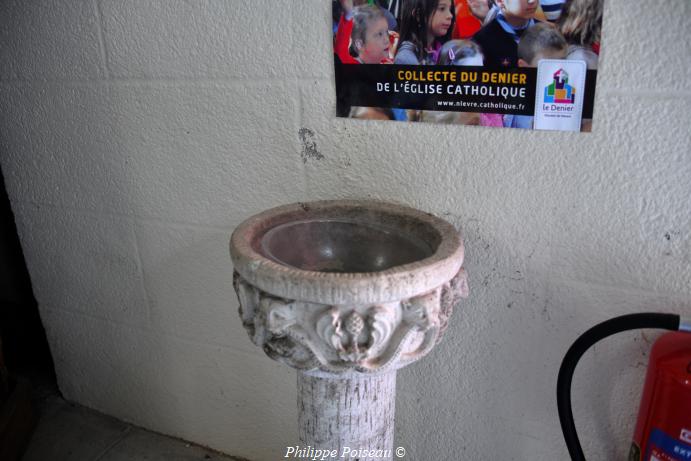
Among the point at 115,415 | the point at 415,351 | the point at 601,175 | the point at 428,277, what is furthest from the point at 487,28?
the point at 115,415

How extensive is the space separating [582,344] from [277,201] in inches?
30.9

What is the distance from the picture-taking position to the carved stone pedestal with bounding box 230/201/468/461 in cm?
86

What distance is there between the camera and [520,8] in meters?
1.05

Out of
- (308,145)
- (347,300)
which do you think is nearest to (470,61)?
(308,145)

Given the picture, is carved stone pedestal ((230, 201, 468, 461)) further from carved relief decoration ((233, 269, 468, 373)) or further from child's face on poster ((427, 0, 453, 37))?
child's face on poster ((427, 0, 453, 37))

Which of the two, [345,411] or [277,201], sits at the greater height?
[277,201]

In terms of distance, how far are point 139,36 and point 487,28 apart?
0.92m

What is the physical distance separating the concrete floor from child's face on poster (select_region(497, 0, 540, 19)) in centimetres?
151

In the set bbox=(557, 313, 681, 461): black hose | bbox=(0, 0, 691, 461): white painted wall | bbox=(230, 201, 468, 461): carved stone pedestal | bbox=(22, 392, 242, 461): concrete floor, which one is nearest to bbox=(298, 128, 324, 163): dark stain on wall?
bbox=(0, 0, 691, 461): white painted wall

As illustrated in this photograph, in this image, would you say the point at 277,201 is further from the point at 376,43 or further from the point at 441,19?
the point at 441,19

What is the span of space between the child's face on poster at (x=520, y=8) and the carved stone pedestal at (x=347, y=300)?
1.38 ft

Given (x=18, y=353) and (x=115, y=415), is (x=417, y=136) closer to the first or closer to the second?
(x=115, y=415)

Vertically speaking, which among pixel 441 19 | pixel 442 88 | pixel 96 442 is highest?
pixel 441 19

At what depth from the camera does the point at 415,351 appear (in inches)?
37.6
